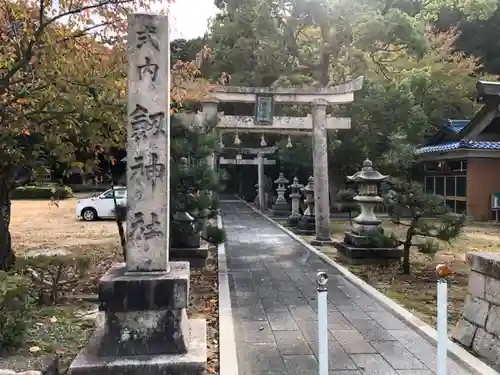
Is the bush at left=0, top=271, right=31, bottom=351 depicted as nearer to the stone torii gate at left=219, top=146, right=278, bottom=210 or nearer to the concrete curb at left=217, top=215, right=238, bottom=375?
the concrete curb at left=217, top=215, right=238, bottom=375

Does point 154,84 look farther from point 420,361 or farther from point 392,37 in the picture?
point 392,37

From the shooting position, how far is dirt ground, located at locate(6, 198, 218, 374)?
4914 millimetres

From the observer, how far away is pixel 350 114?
2220 cm

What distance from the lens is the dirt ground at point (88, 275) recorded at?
16.1 feet

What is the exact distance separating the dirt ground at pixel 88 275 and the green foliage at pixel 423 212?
3806 millimetres

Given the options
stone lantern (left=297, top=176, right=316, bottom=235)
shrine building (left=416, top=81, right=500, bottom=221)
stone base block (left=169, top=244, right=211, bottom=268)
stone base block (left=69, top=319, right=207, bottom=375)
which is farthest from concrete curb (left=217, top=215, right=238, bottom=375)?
shrine building (left=416, top=81, right=500, bottom=221)

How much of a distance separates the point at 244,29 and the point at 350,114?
21.4ft

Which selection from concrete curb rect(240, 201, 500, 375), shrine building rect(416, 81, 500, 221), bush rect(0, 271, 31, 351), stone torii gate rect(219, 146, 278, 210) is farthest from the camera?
stone torii gate rect(219, 146, 278, 210)

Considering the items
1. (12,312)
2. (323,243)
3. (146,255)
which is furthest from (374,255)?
(12,312)

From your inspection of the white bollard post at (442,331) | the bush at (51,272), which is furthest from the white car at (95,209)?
the white bollard post at (442,331)

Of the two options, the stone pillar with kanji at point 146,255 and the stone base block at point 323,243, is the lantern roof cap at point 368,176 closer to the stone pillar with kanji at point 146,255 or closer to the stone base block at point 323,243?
the stone base block at point 323,243

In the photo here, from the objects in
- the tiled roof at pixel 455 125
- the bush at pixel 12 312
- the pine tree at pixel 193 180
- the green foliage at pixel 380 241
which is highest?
the tiled roof at pixel 455 125

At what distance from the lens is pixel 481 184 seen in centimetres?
2080

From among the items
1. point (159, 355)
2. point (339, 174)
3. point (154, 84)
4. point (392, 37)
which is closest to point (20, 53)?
point (154, 84)
